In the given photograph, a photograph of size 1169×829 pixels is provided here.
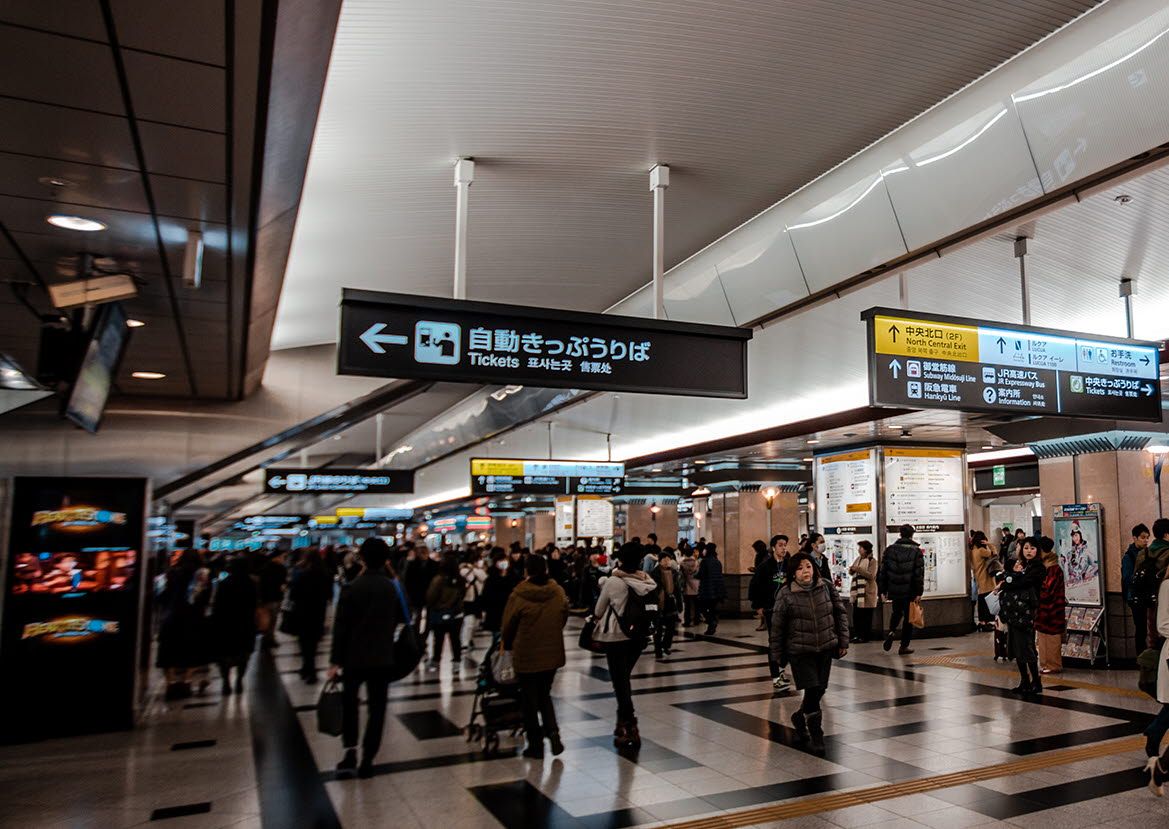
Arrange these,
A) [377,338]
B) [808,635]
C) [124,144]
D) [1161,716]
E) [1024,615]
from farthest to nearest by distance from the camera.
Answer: [1024,615] < [808,635] < [1161,716] < [377,338] < [124,144]

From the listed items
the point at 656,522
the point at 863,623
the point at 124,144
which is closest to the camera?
the point at 124,144

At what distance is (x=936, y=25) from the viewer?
414 centimetres

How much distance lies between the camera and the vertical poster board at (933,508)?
1344cm

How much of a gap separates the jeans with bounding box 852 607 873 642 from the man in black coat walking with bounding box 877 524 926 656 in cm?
55

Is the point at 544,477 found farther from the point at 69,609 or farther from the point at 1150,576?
the point at 1150,576

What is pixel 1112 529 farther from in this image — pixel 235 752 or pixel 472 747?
pixel 235 752

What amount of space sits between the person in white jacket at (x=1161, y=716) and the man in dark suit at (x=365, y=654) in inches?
189

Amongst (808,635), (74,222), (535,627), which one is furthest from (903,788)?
(74,222)

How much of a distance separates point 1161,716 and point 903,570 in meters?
6.86

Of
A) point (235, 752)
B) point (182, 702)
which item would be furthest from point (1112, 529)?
point (182, 702)

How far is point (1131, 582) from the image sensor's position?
27.4ft

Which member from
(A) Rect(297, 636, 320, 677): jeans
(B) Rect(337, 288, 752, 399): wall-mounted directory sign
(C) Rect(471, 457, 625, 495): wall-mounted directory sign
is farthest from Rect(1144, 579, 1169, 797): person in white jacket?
(C) Rect(471, 457, 625, 495): wall-mounted directory sign

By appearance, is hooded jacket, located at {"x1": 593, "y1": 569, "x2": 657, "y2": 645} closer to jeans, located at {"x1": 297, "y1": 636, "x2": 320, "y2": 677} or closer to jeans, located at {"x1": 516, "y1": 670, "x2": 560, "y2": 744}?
jeans, located at {"x1": 516, "y1": 670, "x2": 560, "y2": 744}

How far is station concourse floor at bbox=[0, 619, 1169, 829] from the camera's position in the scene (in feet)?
16.2
